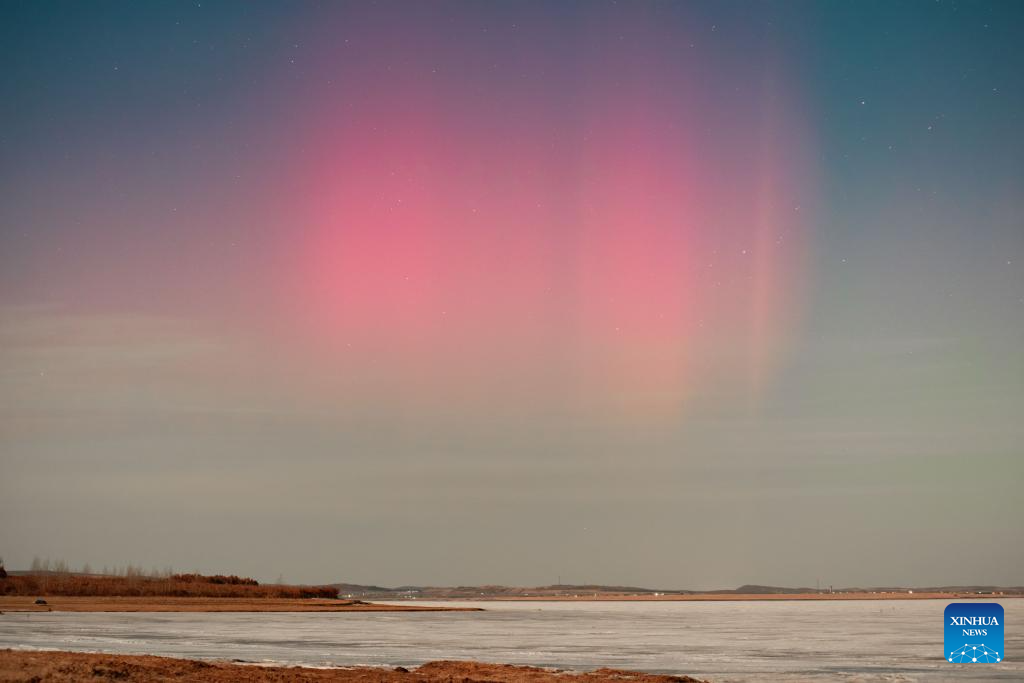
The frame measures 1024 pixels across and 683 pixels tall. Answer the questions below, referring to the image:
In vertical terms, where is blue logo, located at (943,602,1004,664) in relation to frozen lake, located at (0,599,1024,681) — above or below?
above

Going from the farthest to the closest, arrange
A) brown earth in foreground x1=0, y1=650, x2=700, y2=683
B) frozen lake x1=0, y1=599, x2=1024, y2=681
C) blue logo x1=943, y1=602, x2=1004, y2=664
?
frozen lake x1=0, y1=599, x2=1024, y2=681 < brown earth in foreground x1=0, y1=650, x2=700, y2=683 < blue logo x1=943, y1=602, x2=1004, y2=664

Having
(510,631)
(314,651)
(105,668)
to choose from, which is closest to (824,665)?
(314,651)

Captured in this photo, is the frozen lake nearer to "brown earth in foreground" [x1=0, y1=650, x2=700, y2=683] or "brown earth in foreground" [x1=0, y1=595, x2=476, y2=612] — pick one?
→ "brown earth in foreground" [x1=0, y1=650, x2=700, y2=683]

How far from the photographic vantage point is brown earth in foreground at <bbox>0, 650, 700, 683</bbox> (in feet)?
80.1

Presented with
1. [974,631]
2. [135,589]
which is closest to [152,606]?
[135,589]

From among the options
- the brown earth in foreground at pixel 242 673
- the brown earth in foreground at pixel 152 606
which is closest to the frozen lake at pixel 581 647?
the brown earth in foreground at pixel 242 673

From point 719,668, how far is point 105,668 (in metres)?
16.3

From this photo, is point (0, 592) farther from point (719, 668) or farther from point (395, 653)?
point (719, 668)

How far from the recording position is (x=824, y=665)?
3047cm

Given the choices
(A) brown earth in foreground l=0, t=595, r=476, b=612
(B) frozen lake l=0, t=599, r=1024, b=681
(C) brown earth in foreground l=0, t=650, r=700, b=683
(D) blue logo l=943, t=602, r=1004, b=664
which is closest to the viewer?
(D) blue logo l=943, t=602, r=1004, b=664

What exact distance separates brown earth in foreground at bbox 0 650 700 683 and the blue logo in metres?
9.92

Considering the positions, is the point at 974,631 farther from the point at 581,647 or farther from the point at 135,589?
the point at 135,589

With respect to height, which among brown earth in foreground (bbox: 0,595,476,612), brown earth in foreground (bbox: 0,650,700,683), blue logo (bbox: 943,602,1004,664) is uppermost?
blue logo (bbox: 943,602,1004,664)

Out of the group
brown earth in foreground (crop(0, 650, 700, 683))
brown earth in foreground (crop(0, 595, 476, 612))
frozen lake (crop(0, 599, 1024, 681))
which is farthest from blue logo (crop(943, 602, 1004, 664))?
brown earth in foreground (crop(0, 595, 476, 612))
